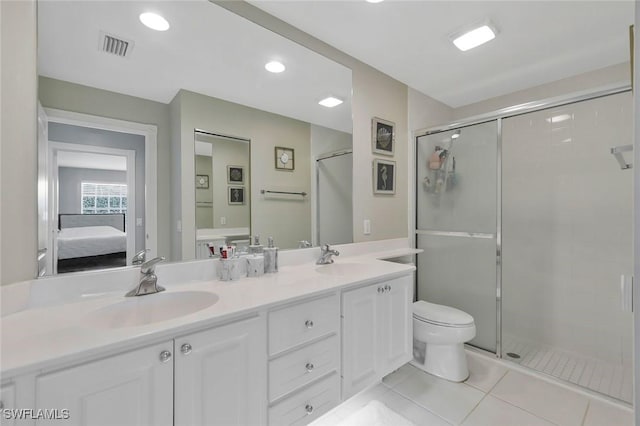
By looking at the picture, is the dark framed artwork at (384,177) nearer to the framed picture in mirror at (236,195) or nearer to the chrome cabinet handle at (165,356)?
the framed picture in mirror at (236,195)

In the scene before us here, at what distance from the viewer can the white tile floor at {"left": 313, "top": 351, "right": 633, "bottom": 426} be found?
1496 mm

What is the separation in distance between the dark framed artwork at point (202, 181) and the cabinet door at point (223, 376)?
0.77 metres

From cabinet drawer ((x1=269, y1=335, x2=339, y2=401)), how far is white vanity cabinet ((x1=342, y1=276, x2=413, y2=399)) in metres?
0.08

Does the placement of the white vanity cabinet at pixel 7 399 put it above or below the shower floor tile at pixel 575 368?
above

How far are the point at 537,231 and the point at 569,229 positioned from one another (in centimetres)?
21

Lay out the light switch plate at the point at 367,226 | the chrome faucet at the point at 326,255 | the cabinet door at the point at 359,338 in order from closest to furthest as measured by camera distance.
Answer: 1. the cabinet door at the point at 359,338
2. the chrome faucet at the point at 326,255
3. the light switch plate at the point at 367,226

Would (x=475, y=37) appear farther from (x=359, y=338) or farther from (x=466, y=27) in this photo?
(x=359, y=338)

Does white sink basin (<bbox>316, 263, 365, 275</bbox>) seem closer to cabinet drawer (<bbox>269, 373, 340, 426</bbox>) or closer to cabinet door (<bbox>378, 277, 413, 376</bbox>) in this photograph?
cabinet door (<bbox>378, 277, 413, 376</bbox>)

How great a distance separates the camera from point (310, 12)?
1585 millimetres

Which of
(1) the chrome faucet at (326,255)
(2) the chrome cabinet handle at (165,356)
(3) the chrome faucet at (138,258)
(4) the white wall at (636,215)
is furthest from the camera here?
(1) the chrome faucet at (326,255)

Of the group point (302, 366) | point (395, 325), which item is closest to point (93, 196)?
point (302, 366)

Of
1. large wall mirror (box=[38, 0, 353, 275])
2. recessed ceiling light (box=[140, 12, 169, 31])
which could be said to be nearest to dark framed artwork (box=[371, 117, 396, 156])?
large wall mirror (box=[38, 0, 353, 275])

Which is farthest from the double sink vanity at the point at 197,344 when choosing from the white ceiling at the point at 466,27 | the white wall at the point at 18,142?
the white ceiling at the point at 466,27

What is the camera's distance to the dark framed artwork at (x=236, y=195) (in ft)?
4.94
